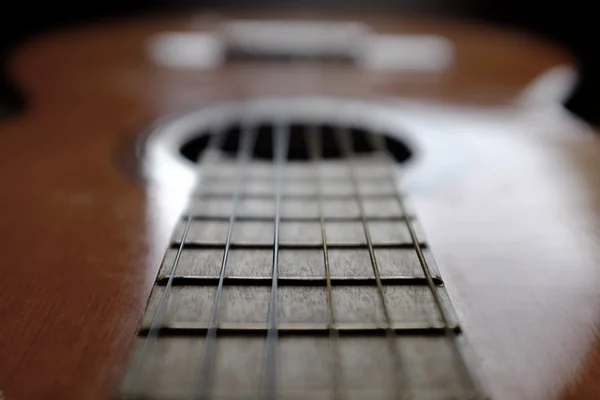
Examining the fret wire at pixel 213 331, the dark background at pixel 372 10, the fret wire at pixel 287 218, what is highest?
the dark background at pixel 372 10

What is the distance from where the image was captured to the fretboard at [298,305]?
340 millimetres

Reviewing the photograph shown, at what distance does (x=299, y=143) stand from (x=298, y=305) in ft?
1.52

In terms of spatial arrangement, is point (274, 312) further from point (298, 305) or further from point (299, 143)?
point (299, 143)

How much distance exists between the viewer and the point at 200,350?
363mm

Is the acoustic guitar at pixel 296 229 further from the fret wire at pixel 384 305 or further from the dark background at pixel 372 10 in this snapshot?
the dark background at pixel 372 10

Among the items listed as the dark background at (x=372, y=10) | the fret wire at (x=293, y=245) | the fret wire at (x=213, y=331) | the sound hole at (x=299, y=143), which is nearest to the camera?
the fret wire at (x=213, y=331)

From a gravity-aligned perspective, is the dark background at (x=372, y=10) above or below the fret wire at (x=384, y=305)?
above

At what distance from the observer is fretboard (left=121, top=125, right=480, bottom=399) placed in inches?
13.4

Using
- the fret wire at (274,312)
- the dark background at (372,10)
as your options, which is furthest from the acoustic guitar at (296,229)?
the dark background at (372,10)

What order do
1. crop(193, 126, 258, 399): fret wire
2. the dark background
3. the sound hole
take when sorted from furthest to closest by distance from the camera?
the dark background < the sound hole < crop(193, 126, 258, 399): fret wire

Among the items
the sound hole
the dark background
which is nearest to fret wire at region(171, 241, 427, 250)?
the sound hole

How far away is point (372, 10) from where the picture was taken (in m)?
1.32

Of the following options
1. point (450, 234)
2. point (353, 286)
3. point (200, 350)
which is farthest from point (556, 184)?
point (200, 350)

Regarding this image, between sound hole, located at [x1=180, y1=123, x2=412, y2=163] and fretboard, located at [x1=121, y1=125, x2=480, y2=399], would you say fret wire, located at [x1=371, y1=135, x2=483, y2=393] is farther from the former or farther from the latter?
sound hole, located at [x1=180, y1=123, x2=412, y2=163]
